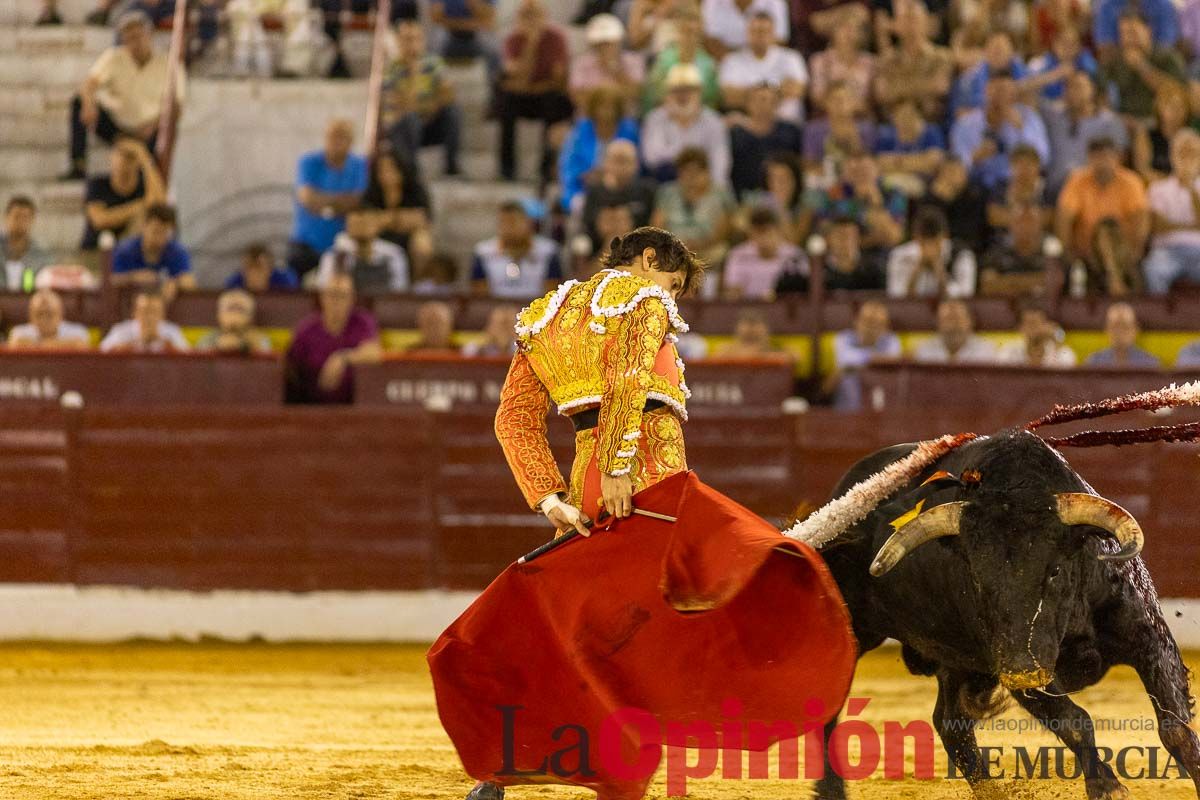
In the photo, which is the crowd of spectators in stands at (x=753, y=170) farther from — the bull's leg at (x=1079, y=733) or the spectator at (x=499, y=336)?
the bull's leg at (x=1079, y=733)

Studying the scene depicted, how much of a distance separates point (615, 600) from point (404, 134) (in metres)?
7.03

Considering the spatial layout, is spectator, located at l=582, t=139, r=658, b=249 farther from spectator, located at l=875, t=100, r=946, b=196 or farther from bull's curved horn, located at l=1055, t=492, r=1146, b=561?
bull's curved horn, located at l=1055, t=492, r=1146, b=561

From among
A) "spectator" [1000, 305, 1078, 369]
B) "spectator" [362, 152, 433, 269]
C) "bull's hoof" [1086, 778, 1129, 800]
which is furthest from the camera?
"spectator" [362, 152, 433, 269]

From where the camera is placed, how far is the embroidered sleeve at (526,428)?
4074 mm

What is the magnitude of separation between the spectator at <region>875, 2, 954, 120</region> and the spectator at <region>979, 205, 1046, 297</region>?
4.03ft

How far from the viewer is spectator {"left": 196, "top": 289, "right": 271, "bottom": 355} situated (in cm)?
866

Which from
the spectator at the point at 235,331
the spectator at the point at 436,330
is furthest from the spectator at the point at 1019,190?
the spectator at the point at 235,331

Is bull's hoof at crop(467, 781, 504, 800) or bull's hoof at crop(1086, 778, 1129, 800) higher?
bull's hoof at crop(467, 781, 504, 800)

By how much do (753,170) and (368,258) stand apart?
2139 mm

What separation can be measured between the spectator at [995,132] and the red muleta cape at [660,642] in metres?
6.30

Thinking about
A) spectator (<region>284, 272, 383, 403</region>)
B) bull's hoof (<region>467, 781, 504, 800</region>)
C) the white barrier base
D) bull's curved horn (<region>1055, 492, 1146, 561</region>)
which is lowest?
the white barrier base

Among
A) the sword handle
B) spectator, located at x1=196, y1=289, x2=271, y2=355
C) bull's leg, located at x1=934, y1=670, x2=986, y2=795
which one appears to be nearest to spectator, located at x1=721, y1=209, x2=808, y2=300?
spectator, located at x1=196, y1=289, x2=271, y2=355

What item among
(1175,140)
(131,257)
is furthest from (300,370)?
(1175,140)

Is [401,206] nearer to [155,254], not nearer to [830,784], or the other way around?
[155,254]
